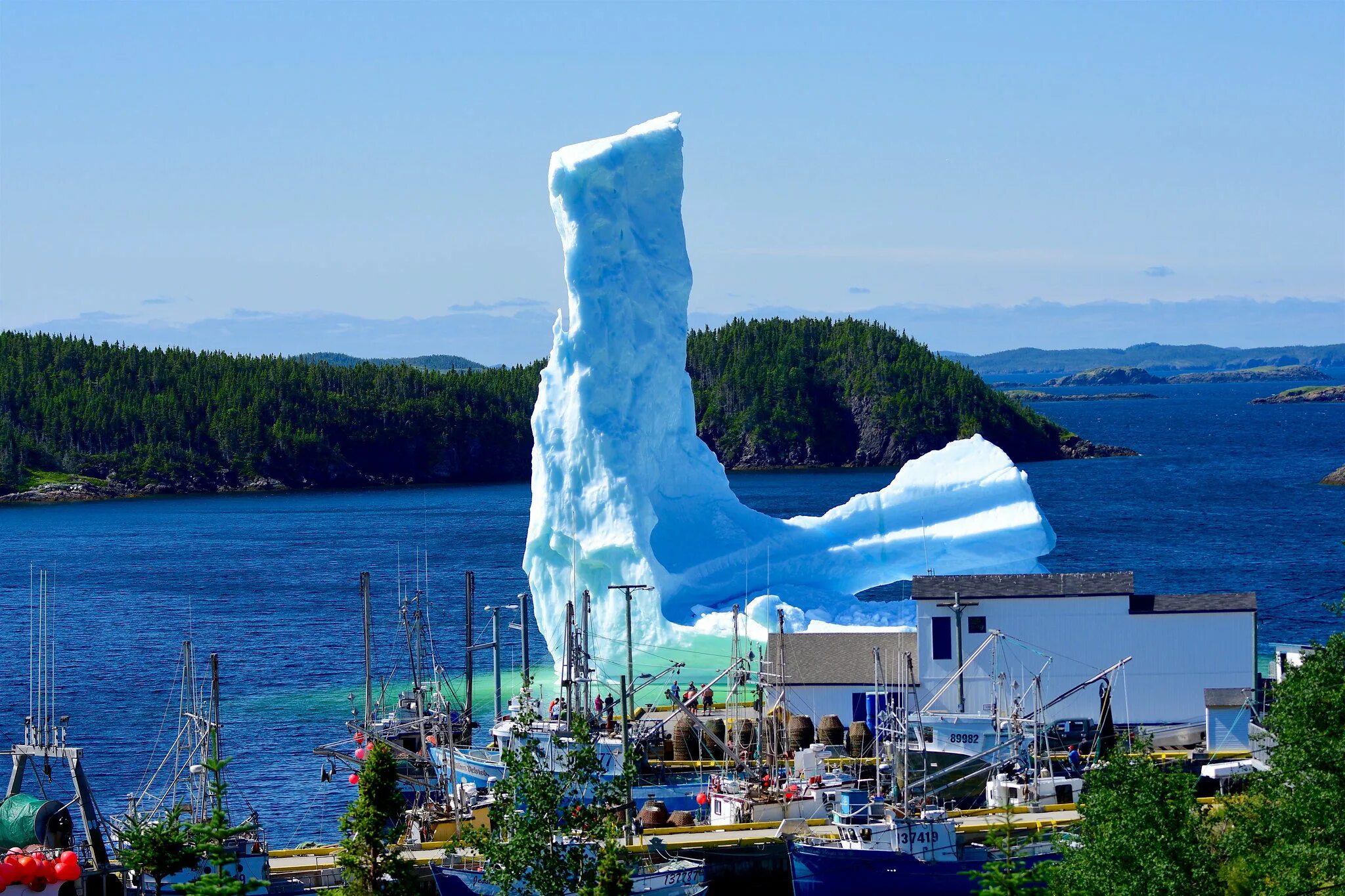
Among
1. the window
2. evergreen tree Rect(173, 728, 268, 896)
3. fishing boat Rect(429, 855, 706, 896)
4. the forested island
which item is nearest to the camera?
evergreen tree Rect(173, 728, 268, 896)

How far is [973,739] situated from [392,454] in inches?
4094

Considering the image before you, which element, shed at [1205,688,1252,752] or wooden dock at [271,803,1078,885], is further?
shed at [1205,688,1252,752]

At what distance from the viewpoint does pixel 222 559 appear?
70.8 meters

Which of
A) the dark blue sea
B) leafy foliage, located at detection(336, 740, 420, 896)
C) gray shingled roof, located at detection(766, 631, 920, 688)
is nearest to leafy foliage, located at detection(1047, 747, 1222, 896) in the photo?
leafy foliage, located at detection(336, 740, 420, 896)

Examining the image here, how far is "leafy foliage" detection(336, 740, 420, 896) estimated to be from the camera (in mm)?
21594

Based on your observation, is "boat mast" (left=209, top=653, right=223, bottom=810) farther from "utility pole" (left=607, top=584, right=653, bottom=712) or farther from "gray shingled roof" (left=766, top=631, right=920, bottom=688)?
"gray shingled roof" (left=766, top=631, right=920, bottom=688)

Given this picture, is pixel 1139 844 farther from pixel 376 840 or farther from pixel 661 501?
pixel 661 501

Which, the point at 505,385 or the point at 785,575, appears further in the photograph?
the point at 505,385

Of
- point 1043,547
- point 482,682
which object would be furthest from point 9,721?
point 1043,547

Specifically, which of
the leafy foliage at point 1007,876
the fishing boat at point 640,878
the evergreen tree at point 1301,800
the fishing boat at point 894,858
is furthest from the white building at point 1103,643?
the evergreen tree at point 1301,800

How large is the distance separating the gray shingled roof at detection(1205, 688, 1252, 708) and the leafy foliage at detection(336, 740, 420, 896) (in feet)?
47.7

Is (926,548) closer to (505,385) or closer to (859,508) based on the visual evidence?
(859,508)

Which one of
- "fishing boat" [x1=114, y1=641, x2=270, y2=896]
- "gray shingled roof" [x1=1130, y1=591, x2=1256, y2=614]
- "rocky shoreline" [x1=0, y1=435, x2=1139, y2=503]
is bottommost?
"fishing boat" [x1=114, y1=641, x2=270, y2=896]

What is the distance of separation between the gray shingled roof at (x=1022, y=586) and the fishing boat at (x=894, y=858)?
25.6 feet
